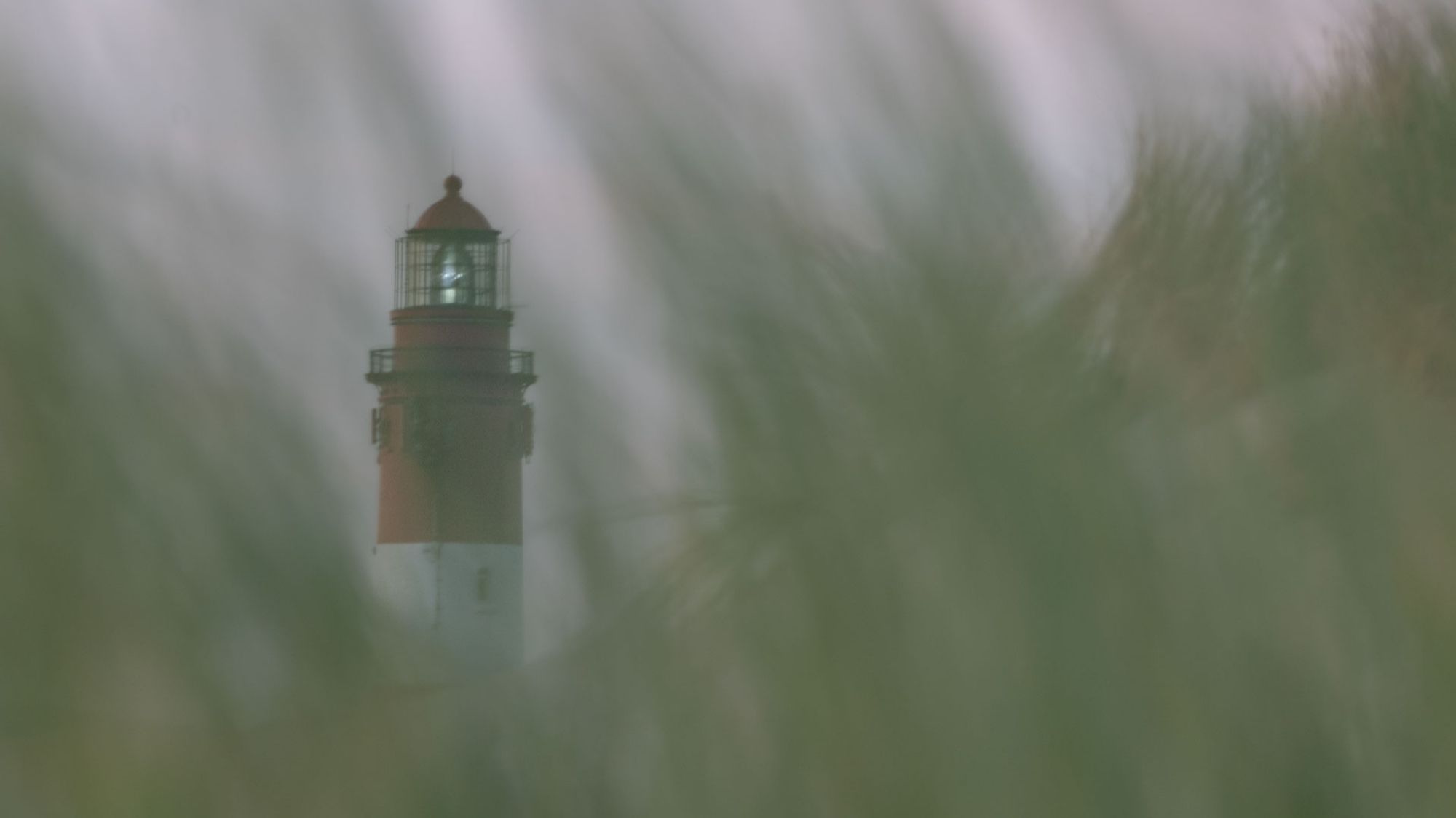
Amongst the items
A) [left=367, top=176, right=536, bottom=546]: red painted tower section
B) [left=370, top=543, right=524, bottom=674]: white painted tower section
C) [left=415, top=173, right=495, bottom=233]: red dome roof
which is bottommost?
[left=370, top=543, right=524, bottom=674]: white painted tower section

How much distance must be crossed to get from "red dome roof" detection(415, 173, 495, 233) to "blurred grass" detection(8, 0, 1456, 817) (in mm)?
39

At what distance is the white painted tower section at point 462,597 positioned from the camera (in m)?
0.28

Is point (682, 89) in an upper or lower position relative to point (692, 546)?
upper

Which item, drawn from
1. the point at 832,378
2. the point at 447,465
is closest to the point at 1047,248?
the point at 832,378

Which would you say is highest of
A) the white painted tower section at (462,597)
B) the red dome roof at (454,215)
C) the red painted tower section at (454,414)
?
the red dome roof at (454,215)

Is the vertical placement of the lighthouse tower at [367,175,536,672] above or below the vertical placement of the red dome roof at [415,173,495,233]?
below

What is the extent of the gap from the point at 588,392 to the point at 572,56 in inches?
3.2

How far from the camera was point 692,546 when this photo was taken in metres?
0.32

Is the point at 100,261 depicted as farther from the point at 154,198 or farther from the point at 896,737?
the point at 896,737

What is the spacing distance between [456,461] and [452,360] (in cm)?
2

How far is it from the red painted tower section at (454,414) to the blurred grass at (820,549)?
0.02 metres

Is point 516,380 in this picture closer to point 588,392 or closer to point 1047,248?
point 588,392

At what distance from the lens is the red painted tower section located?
28 cm

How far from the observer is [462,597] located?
0.29 metres
